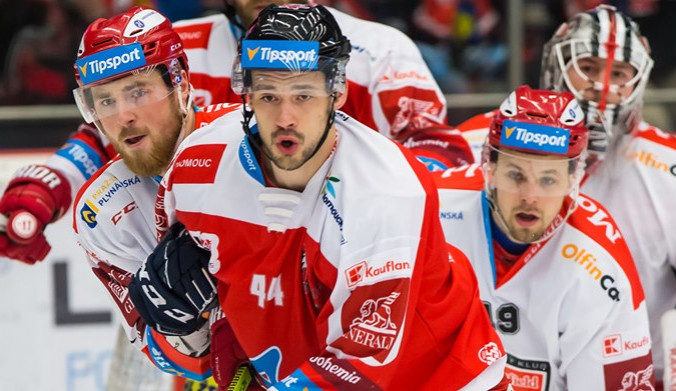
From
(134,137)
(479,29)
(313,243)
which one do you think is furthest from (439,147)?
(479,29)

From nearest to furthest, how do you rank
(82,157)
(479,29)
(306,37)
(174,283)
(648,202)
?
(306,37), (174,283), (82,157), (648,202), (479,29)

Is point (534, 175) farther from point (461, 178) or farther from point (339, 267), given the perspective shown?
point (339, 267)

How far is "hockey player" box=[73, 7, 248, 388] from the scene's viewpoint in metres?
3.01

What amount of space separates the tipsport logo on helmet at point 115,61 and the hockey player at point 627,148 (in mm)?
1385

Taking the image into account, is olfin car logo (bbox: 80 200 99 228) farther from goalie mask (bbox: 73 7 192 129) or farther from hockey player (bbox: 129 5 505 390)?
hockey player (bbox: 129 5 505 390)

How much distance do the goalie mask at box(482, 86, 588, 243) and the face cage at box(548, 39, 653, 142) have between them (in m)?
0.39

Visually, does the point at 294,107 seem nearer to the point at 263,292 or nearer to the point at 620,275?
the point at 263,292

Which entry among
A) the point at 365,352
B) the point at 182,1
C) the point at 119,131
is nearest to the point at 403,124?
the point at 119,131

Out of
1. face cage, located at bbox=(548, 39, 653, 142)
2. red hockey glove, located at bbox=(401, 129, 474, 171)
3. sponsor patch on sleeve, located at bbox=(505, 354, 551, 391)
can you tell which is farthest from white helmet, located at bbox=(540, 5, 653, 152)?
sponsor patch on sleeve, located at bbox=(505, 354, 551, 391)

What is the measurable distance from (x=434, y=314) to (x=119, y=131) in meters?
0.84

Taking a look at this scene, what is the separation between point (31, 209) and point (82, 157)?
0.27 meters

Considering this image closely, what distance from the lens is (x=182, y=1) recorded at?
5266 mm

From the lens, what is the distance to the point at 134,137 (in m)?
3.02

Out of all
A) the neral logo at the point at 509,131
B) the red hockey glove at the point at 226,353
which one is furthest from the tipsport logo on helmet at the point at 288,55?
the neral logo at the point at 509,131
